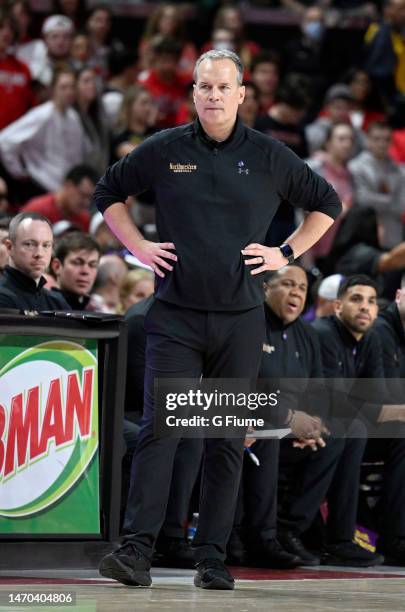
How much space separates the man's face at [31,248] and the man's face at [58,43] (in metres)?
6.07

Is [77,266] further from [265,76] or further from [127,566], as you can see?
[265,76]

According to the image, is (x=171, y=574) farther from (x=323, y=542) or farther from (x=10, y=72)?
(x=10, y=72)

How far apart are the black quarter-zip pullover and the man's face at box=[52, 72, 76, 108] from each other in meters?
5.82

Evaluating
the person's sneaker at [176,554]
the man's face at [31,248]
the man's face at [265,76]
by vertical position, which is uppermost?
the man's face at [265,76]

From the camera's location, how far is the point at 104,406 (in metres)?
5.56

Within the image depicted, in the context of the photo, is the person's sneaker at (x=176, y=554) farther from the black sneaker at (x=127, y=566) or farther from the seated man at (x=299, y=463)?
the black sneaker at (x=127, y=566)

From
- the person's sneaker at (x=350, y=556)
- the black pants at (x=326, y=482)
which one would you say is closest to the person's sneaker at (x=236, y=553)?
the black pants at (x=326, y=482)

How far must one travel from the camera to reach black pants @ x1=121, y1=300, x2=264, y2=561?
15.9 feet

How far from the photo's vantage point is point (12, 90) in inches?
449

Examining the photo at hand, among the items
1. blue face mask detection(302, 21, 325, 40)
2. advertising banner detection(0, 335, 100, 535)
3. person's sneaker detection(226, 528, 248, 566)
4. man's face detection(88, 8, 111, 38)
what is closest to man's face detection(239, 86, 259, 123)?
man's face detection(88, 8, 111, 38)

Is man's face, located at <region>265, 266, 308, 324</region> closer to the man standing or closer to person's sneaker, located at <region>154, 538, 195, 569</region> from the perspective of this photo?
person's sneaker, located at <region>154, 538, 195, 569</region>

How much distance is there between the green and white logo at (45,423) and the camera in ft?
17.5

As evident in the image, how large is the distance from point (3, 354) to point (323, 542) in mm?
2501

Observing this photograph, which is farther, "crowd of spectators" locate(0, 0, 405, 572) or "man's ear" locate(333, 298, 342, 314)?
"crowd of spectators" locate(0, 0, 405, 572)
